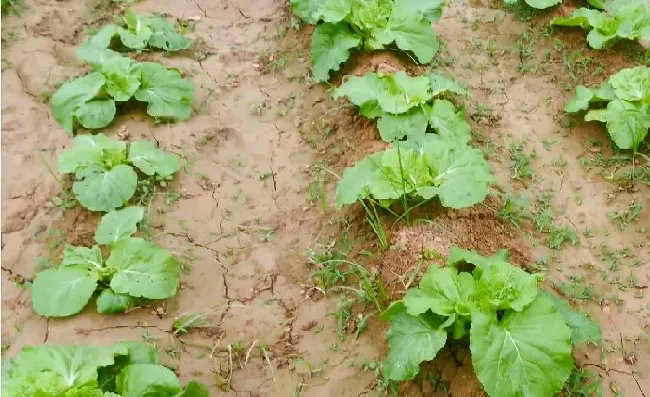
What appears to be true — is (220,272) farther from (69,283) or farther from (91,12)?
(91,12)

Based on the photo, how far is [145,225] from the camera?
379 cm

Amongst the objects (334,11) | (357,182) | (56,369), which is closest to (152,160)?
(357,182)

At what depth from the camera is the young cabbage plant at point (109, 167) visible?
3.78 meters

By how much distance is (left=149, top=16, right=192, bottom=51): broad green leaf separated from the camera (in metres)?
4.96

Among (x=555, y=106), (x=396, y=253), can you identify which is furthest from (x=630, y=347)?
(x=555, y=106)

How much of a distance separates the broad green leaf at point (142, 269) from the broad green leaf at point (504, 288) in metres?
1.73

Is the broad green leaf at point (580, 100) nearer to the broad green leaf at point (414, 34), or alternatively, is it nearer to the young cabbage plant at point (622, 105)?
the young cabbage plant at point (622, 105)

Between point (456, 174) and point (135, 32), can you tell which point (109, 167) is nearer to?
point (135, 32)

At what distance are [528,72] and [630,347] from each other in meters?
2.51

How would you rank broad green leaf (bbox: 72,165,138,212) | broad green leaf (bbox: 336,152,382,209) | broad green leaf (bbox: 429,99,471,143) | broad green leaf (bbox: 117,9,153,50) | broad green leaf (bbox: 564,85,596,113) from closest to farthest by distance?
broad green leaf (bbox: 336,152,382,209), broad green leaf (bbox: 72,165,138,212), broad green leaf (bbox: 429,99,471,143), broad green leaf (bbox: 564,85,596,113), broad green leaf (bbox: 117,9,153,50)

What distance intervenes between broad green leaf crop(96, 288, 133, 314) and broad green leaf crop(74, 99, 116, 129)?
1.53m

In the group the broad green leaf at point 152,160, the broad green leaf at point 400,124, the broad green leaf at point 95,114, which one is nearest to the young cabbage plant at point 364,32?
the broad green leaf at point 400,124

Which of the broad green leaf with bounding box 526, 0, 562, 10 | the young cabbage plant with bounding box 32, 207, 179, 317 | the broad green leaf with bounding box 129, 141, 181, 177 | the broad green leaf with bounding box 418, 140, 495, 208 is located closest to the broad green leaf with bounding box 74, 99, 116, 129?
the broad green leaf with bounding box 129, 141, 181, 177

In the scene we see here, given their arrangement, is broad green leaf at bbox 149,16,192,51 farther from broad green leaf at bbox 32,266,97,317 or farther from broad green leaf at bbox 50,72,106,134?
broad green leaf at bbox 32,266,97,317
